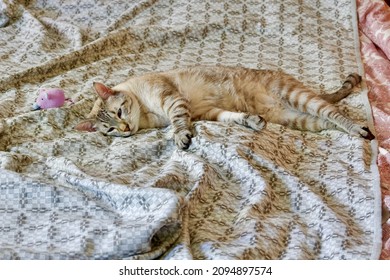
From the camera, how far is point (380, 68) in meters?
2.79

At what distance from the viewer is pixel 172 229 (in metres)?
1.71

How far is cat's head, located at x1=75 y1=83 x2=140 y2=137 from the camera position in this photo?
92.2 inches

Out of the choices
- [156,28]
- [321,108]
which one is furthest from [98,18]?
[321,108]

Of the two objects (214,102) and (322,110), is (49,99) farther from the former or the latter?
(322,110)

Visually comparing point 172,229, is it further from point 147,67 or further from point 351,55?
point 351,55

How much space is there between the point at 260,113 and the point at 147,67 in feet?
2.21

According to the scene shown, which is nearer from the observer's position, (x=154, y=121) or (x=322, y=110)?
(x=322, y=110)

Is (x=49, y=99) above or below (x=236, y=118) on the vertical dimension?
below

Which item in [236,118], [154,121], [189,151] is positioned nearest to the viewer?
[189,151]

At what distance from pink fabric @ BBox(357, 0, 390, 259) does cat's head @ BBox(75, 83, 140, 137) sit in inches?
36.5

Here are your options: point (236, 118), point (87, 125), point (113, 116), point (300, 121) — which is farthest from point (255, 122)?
point (87, 125)

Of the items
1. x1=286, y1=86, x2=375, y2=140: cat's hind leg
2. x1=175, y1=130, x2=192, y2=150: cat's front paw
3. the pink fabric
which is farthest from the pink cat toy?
the pink fabric

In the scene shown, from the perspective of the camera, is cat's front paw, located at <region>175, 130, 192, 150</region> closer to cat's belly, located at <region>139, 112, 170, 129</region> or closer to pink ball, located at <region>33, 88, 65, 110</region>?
cat's belly, located at <region>139, 112, 170, 129</region>

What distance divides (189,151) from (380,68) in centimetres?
112
